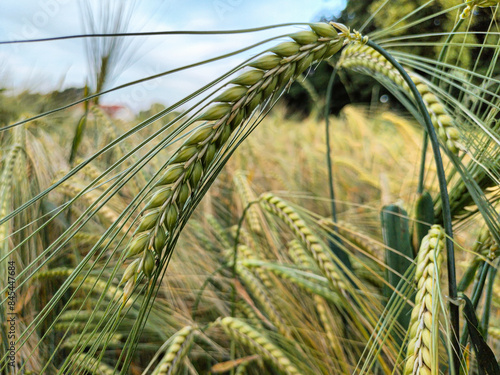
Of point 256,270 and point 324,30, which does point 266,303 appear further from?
point 324,30

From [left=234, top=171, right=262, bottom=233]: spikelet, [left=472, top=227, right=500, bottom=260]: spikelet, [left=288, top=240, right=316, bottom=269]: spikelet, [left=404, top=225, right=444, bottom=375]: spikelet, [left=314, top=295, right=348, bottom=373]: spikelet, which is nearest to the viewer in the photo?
[left=404, top=225, right=444, bottom=375]: spikelet

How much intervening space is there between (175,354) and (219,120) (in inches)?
11.3

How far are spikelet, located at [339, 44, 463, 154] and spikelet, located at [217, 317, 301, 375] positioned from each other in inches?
11.8

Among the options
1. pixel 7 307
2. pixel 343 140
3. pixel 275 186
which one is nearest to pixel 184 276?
pixel 7 307

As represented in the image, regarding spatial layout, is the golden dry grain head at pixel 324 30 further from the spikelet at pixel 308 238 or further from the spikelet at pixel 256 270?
the spikelet at pixel 256 270

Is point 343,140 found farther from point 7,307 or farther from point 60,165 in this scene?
point 7,307

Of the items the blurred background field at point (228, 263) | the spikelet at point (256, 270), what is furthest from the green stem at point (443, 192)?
the spikelet at point (256, 270)

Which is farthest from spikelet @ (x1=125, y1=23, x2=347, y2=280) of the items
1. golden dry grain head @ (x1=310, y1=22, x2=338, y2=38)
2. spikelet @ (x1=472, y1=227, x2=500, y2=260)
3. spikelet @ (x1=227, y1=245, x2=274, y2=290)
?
spikelet @ (x1=227, y1=245, x2=274, y2=290)

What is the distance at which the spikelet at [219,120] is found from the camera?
0.25 meters

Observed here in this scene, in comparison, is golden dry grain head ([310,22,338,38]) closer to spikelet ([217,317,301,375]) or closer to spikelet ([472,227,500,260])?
spikelet ([472,227,500,260])

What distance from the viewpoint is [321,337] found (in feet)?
1.77

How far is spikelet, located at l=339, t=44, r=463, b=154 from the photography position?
325mm

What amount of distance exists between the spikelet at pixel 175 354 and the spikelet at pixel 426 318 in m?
0.25

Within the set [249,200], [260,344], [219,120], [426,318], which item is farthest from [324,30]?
[249,200]
